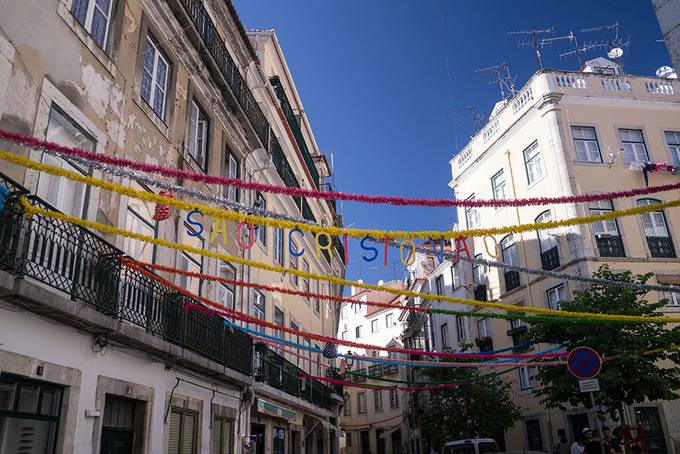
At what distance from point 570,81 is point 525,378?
1199 cm

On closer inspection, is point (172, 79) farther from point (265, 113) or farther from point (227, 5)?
point (265, 113)

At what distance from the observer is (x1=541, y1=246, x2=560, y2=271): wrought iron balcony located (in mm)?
22219

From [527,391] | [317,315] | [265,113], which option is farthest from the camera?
[317,315]

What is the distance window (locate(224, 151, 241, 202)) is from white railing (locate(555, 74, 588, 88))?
Answer: 563 inches

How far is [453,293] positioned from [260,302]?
57.9 ft

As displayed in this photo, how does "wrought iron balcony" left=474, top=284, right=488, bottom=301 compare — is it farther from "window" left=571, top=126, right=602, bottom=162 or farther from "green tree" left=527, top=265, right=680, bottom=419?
"green tree" left=527, top=265, right=680, bottom=419

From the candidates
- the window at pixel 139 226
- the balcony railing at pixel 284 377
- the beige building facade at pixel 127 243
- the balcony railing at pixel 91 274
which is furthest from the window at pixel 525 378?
the window at pixel 139 226

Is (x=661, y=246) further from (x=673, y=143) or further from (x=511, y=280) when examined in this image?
(x=511, y=280)

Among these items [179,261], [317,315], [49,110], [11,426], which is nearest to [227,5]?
[179,261]

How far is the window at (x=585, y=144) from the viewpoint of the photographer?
75.3 ft

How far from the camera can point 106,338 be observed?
26.8ft

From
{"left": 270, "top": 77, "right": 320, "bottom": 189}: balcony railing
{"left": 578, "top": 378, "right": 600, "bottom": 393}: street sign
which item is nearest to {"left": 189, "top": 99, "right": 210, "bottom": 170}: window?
{"left": 270, "top": 77, "right": 320, "bottom": 189}: balcony railing

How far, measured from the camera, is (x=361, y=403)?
53219 millimetres

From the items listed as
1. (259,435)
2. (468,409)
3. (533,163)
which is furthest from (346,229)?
(533,163)
